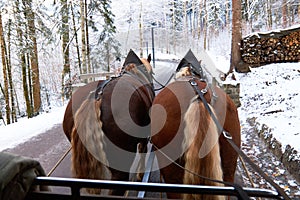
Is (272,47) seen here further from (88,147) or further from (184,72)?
(88,147)

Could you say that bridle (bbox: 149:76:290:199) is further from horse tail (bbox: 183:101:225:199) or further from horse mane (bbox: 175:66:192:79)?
horse mane (bbox: 175:66:192:79)

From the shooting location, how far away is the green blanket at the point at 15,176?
1.11 meters

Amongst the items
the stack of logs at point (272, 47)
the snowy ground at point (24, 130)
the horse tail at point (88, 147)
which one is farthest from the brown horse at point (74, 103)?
the stack of logs at point (272, 47)

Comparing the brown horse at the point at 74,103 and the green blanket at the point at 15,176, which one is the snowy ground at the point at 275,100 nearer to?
the brown horse at the point at 74,103

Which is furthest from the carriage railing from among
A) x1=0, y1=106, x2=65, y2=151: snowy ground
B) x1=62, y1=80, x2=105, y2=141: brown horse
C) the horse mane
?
x1=0, y1=106, x2=65, y2=151: snowy ground

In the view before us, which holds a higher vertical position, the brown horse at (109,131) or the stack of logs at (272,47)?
the stack of logs at (272,47)

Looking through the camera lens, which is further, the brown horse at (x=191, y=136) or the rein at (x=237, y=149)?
the brown horse at (x=191, y=136)

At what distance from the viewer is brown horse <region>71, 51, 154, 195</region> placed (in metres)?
2.32

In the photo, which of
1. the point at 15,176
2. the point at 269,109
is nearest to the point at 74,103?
the point at 15,176

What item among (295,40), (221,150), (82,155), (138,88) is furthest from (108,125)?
(295,40)

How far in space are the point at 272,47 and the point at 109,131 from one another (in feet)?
36.8

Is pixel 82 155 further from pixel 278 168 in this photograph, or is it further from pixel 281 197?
pixel 278 168

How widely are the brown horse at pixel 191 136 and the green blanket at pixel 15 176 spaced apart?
3.56ft

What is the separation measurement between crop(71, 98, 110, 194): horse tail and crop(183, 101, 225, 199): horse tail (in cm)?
82
